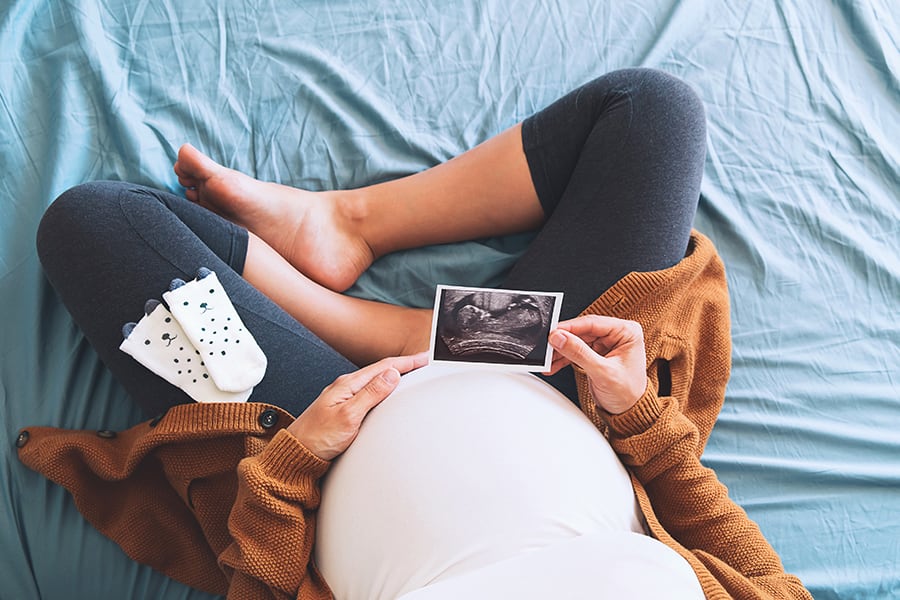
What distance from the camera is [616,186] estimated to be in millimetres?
1162

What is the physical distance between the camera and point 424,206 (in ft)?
4.36

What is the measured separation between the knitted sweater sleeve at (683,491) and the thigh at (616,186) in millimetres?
183

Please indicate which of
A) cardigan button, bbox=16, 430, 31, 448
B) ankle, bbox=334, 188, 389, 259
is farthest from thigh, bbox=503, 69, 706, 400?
cardigan button, bbox=16, 430, 31, 448

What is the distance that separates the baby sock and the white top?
21 cm

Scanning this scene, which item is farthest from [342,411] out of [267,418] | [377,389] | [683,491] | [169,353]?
[683,491]

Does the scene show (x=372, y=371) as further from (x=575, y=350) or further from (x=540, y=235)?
(x=540, y=235)

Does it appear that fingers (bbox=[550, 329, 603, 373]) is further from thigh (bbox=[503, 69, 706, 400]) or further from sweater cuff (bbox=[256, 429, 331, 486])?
sweater cuff (bbox=[256, 429, 331, 486])

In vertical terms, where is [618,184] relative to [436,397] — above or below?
above

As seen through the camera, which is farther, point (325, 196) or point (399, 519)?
point (325, 196)

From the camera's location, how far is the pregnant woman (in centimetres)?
86

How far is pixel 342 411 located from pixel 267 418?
0.52 ft

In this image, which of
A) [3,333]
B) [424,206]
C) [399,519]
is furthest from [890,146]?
[3,333]

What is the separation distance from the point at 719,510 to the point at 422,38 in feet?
3.39

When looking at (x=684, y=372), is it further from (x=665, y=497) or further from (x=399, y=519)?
(x=399, y=519)
